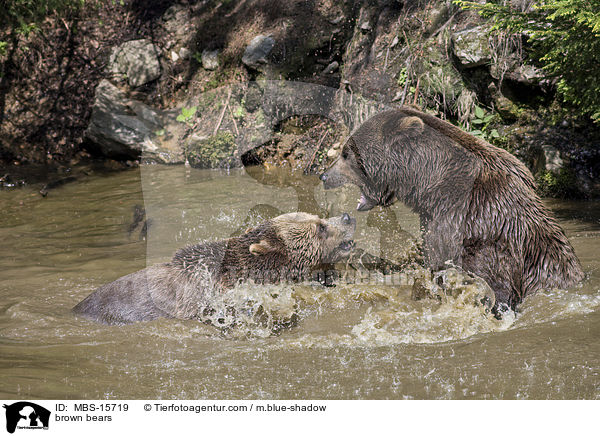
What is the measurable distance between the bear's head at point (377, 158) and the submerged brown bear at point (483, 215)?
0.06 metres

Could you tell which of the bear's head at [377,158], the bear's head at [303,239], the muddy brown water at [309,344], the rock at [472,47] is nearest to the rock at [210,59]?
the rock at [472,47]

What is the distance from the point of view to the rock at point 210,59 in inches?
551

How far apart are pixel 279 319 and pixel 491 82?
246 inches

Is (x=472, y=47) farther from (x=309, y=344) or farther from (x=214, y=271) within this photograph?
(x=309, y=344)

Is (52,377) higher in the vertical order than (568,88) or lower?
lower

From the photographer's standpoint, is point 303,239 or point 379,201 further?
point 379,201

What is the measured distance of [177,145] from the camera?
13.1m

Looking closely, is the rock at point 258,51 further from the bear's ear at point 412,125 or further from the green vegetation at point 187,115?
the bear's ear at point 412,125

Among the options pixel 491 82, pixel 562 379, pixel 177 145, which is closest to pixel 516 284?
pixel 562 379

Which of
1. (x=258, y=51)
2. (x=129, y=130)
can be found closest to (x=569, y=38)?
(x=258, y=51)

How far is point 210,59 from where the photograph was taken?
1412cm

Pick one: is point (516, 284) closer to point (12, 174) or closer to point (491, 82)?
point (491, 82)

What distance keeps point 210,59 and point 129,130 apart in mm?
2637

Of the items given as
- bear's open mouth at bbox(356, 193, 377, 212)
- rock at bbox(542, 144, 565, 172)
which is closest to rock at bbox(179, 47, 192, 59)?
rock at bbox(542, 144, 565, 172)
